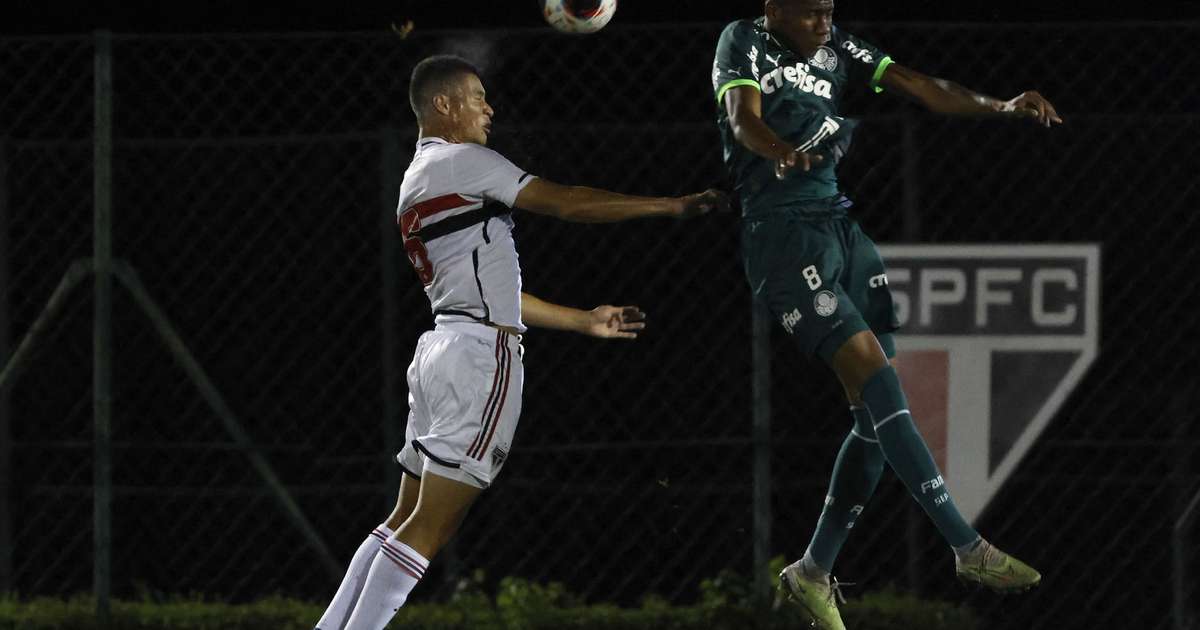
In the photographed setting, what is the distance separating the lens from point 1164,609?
22.8 feet

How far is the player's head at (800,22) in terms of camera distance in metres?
5.75

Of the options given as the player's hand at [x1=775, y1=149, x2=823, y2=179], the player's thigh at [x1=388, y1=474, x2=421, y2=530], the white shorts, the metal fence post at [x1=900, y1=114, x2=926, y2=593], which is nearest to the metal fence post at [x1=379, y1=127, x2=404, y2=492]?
the player's thigh at [x1=388, y1=474, x2=421, y2=530]

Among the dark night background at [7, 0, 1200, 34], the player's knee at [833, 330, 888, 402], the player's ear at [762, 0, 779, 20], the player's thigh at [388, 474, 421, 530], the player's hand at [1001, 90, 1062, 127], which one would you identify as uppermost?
the dark night background at [7, 0, 1200, 34]

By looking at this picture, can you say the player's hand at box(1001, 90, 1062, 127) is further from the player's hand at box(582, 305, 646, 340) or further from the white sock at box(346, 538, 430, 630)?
the white sock at box(346, 538, 430, 630)

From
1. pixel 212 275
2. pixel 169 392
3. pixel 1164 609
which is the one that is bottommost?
pixel 1164 609

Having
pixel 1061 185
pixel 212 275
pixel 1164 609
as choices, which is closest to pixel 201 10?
pixel 212 275

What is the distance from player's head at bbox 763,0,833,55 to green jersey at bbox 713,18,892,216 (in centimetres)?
3

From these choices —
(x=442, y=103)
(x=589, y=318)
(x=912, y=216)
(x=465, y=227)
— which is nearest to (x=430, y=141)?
(x=442, y=103)

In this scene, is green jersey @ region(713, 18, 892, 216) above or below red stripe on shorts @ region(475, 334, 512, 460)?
above

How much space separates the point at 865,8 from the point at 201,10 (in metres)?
3.54

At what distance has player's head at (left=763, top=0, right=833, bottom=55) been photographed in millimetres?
5754

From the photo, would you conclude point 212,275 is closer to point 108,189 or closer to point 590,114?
point 108,189

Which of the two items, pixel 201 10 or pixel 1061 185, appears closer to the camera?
pixel 1061 185

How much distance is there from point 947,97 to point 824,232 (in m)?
0.60
